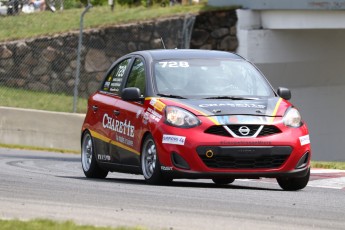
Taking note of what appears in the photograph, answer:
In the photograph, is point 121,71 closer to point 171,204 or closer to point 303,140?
point 303,140

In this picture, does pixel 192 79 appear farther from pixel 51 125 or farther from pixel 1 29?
pixel 1 29

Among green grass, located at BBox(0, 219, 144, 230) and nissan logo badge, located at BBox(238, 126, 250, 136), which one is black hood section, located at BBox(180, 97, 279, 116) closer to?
nissan logo badge, located at BBox(238, 126, 250, 136)

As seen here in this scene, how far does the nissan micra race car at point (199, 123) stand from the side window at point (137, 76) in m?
0.01

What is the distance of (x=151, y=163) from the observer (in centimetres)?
1285

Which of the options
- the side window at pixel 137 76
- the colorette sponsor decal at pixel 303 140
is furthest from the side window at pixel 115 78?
the colorette sponsor decal at pixel 303 140

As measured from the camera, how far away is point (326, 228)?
9.12 meters

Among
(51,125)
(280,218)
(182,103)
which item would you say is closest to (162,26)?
(51,125)

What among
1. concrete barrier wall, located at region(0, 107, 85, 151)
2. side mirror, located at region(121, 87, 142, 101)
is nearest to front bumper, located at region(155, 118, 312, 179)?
side mirror, located at region(121, 87, 142, 101)

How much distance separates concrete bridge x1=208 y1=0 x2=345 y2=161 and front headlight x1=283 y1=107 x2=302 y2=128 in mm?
14147

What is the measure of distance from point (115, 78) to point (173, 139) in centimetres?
238

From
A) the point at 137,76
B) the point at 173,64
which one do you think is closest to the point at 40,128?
the point at 137,76

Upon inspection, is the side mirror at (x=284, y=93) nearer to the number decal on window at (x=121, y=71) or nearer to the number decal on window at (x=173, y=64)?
the number decal on window at (x=173, y=64)

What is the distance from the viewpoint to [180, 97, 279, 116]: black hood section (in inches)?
491

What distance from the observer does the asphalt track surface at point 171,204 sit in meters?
9.22
